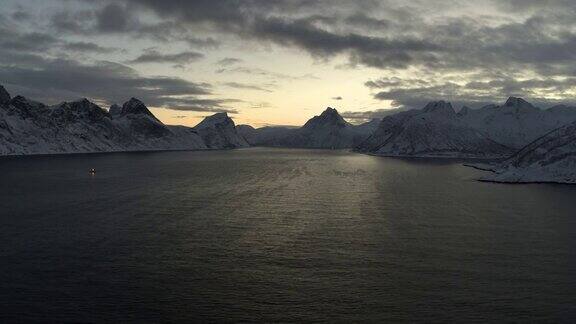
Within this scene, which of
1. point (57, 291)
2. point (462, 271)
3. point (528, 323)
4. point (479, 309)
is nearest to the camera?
point (528, 323)

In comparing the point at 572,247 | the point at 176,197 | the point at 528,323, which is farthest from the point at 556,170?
the point at 528,323

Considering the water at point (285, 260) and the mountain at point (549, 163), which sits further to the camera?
the mountain at point (549, 163)

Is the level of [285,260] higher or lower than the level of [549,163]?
lower

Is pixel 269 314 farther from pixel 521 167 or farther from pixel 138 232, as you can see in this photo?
pixel 521 167

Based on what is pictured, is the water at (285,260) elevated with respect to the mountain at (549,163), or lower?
lower

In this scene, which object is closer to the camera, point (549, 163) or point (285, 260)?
point (285, 260)
